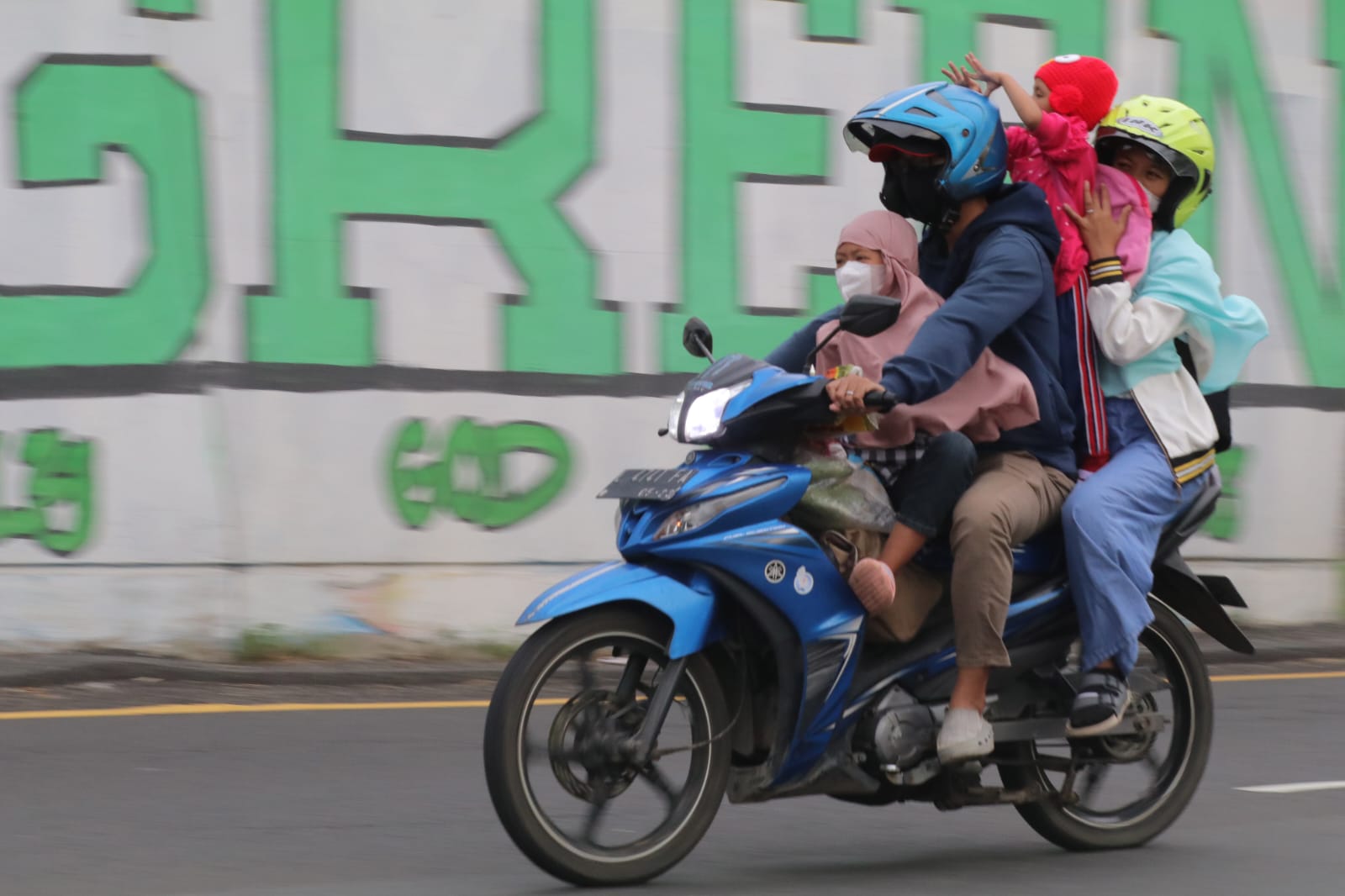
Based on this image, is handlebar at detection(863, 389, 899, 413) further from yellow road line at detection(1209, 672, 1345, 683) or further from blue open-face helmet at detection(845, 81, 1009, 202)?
yellow road line at detection(1209, 672, 1345, 683)

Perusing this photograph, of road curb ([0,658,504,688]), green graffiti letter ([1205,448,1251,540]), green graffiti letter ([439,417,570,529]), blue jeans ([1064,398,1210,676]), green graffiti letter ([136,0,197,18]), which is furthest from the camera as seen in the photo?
green graffiti letter ([1205,448,1251,540])

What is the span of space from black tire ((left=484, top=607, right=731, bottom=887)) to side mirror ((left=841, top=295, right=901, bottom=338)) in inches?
32.1

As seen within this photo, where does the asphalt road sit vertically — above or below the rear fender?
below

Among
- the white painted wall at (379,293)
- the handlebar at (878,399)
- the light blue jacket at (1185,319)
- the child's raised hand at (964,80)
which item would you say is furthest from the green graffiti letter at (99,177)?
the handlebar at (878,399)

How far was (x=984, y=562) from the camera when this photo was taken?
4.84 m

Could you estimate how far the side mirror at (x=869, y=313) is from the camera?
4422 millimetres

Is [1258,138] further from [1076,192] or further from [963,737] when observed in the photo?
[963,737]

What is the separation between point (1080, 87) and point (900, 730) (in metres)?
1.83

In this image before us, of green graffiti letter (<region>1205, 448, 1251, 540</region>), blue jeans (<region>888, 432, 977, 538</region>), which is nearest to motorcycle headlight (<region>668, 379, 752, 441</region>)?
blue jeans (<region>888, 432, 977, 538</region>)

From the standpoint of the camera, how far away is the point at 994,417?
16.4 ft

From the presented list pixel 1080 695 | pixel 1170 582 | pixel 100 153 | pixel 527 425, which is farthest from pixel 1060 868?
pixel 100 153

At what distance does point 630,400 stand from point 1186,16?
4.39m

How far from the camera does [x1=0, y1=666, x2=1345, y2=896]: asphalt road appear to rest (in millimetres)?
4891

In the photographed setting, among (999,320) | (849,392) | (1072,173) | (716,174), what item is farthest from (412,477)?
(849,392)
